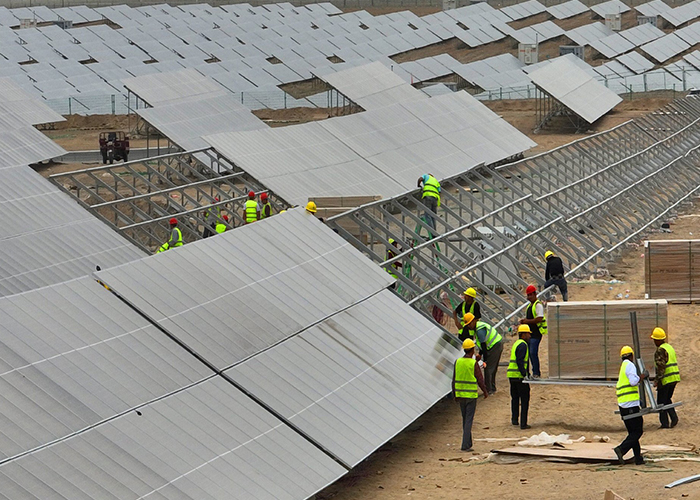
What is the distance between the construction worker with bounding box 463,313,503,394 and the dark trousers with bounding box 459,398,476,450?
8.43ft

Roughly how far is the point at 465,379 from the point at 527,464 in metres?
1.63

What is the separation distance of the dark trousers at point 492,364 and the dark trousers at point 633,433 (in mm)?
4311

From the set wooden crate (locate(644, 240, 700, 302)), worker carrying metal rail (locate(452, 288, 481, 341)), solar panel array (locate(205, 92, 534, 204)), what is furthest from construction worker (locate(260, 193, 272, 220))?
worker carrying metal rail (locate(452, 288, 481, 341))

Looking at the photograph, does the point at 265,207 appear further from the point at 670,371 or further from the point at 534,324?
the point at 670,371

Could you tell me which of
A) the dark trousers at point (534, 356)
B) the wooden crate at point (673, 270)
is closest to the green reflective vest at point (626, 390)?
the dark trousers at point (534, 356)

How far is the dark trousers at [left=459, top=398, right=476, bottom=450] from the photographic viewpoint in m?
17.6

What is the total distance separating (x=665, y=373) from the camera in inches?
Result: 703

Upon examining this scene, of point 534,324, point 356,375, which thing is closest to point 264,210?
point 534,324

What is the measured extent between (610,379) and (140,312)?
29.2 ft

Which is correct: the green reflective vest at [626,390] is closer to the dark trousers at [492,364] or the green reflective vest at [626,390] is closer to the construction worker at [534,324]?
the dark trousers at [492,364]

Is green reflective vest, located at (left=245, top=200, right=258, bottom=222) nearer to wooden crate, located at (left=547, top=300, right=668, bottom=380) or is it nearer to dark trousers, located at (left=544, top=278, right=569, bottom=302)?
dark trousers, located at (left=544, top=278, right=569, bottom=302)

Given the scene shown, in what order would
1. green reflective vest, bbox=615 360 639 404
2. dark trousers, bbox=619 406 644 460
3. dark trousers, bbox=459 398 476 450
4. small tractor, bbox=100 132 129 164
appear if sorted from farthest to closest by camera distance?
small tractor, bbox=100 132 129 164 → dark trousers, bbox=459 398 476 450 → green reflective vest, bbox=615 360 639 404 → dark trousers, bbox=619 406 644 460

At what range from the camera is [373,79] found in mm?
44750

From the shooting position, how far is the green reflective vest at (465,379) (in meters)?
17.6
